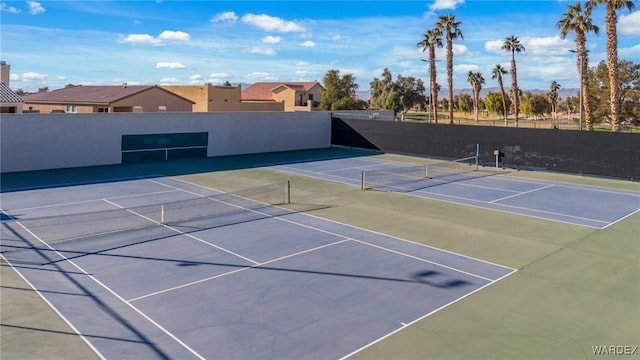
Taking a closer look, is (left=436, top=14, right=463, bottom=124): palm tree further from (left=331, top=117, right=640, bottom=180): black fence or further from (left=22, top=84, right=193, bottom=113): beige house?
(left=22, top=84, right=193, bottom=113): beige house

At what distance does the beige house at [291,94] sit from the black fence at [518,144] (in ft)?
104

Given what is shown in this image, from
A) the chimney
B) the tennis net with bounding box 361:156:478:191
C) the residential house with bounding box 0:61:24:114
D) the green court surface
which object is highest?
the chimney

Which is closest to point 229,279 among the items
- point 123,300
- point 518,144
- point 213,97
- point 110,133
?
point 123,300

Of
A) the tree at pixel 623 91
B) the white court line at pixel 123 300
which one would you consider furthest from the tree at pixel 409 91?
the white court line at pixel 123 300

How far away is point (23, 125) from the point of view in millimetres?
26750

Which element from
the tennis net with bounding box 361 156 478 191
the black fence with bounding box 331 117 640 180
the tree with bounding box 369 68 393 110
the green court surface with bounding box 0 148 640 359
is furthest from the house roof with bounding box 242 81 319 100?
the green court surface with bounding box 0 148 640 359

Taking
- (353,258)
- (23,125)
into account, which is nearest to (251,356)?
(353,258)

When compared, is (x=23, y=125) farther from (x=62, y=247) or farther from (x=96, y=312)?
(x=96, y=312)

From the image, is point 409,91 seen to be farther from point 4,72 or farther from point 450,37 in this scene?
point 4,72

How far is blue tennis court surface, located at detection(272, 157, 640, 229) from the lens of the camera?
18609mm

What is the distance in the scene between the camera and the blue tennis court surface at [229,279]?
848 cm

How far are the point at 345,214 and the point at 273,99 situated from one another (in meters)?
58.0

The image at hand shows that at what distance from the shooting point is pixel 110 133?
30.1 meters

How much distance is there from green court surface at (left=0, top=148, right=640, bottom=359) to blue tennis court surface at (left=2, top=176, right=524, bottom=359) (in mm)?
450
